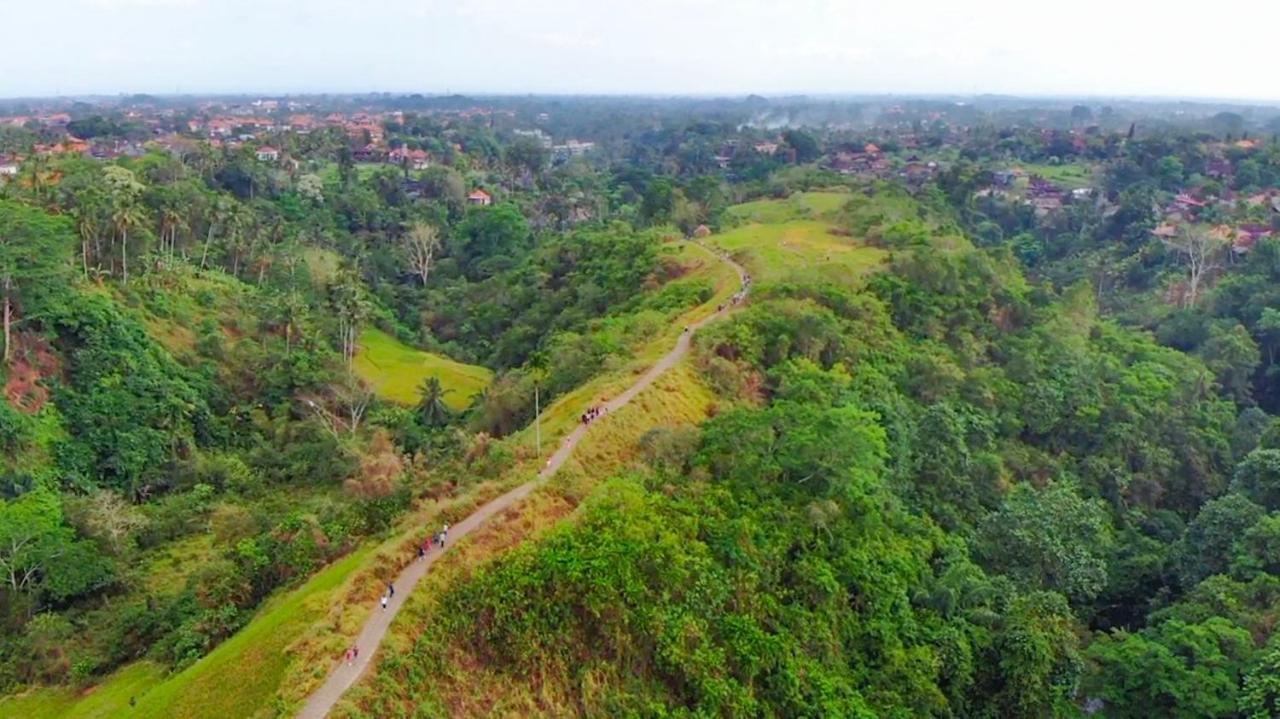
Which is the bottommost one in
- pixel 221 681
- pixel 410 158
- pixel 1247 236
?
pixel 221 681

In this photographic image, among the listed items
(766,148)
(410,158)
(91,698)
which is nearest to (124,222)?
(91,698)

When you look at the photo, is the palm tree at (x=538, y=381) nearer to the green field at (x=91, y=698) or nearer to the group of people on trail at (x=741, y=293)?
the group of people on trail at (x=741, y=293)

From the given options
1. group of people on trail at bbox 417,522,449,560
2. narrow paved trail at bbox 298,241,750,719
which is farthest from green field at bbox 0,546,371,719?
group of people on trail at bbox 417,522,449,560

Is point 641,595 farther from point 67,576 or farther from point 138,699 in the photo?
point 67,576

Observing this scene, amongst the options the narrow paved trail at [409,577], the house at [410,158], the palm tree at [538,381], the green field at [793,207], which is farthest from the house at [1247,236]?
the house at [410,158]

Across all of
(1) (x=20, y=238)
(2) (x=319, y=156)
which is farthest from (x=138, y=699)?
(2) (x=319, y=156)

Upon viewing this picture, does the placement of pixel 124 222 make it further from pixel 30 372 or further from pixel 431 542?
pixel 431 542
